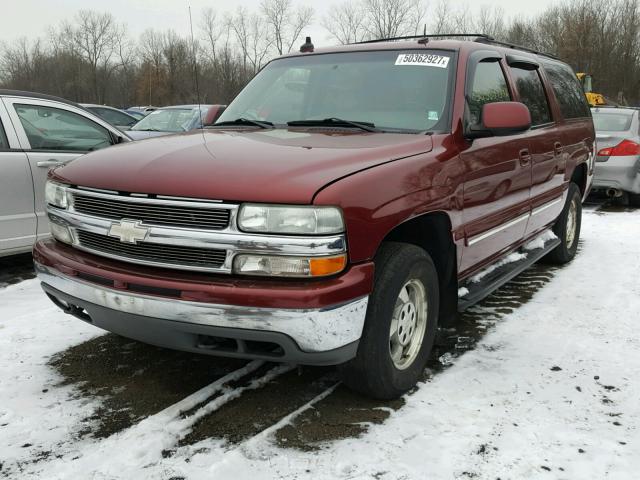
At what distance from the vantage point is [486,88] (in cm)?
387

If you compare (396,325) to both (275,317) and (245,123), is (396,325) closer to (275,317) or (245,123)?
(275,317)

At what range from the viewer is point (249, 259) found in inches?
96.1

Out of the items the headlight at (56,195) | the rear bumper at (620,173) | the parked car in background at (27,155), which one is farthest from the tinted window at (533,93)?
the rear bumper at (620,173)

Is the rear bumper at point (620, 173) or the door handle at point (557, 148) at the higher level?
the door handle at point (557, 148)

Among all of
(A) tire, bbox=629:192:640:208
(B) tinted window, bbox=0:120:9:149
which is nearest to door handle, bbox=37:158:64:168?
(B) tinted window, bbox=0:120:9:149

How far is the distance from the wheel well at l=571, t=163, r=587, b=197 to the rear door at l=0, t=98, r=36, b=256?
5.19 meters

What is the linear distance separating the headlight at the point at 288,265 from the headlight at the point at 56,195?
46.2 inches

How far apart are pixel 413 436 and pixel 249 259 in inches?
44.7

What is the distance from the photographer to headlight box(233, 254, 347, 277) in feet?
7.88

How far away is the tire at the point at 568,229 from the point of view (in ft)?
18.7

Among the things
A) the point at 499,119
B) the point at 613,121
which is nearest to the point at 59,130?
the point at 499,119

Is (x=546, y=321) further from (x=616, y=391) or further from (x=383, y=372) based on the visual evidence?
(x=383, y=372)

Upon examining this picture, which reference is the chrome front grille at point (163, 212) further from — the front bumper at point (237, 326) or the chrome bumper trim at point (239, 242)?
the front bumper at point (237, 326)

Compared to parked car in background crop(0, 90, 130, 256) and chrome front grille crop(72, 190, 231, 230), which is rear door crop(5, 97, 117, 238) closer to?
parked car in background crop(0, 90, 130, 256)
